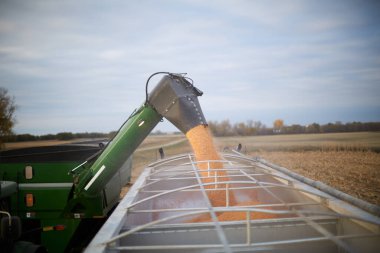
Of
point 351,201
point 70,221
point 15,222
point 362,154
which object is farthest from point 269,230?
point 362,154

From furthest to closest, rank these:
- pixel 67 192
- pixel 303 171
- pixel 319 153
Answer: pixel 319 153
pixel 303 171
pixel 67 192

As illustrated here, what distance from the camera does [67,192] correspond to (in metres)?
4.59

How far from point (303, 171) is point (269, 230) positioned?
523 inches

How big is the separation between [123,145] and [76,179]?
3.98 ft

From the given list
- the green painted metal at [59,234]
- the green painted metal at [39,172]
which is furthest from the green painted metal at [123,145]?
the green painted metal at [59,234]

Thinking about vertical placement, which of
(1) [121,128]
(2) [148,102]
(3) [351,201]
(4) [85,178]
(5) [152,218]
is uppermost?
(2) [148,102]

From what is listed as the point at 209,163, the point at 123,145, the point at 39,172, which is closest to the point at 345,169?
the point at 209,163

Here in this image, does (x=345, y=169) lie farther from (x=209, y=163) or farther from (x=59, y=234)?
(x=59, y=234)

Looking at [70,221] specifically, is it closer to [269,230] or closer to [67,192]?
[67,192]

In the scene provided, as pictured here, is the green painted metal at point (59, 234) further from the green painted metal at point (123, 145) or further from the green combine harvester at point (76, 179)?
the green painted metal at point (123, 145)

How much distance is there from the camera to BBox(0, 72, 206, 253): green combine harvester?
3.91 metres

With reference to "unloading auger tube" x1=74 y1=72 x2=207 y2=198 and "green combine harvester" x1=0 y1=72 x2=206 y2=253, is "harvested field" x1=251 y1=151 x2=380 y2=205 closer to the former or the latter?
"unloading auger tube" x1=74 y1=72 x2=207 y2=198

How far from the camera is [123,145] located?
400 centimetres

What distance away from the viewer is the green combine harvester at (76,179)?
12.8ft
